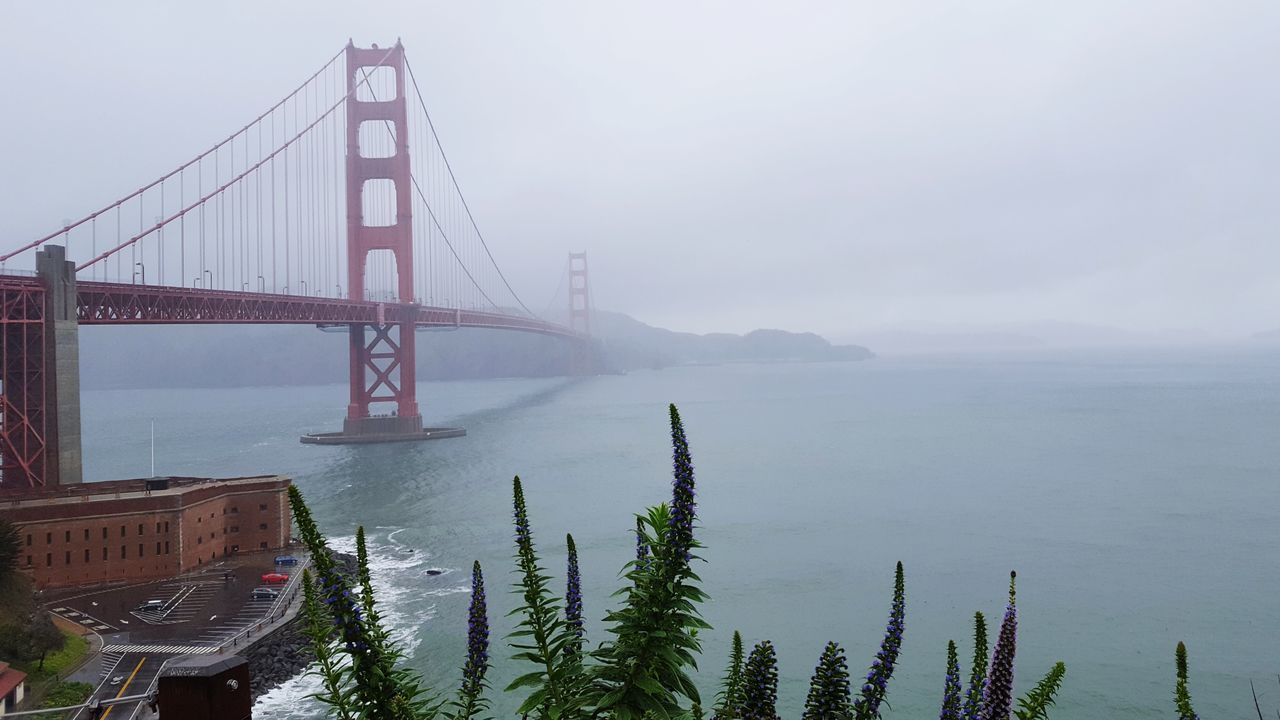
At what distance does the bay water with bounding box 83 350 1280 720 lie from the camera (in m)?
18.7

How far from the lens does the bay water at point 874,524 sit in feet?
61.4

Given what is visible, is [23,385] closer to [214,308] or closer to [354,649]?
[214,308]

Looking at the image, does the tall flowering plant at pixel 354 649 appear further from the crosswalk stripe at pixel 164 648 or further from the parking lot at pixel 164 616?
the crosswalk stripe at pixel 164 648

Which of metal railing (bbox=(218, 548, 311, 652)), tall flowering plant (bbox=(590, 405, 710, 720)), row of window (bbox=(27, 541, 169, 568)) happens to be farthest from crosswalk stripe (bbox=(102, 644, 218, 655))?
tall flowering plant (bbox=(590, 405, 710, 720))

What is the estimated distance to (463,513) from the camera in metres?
33.8

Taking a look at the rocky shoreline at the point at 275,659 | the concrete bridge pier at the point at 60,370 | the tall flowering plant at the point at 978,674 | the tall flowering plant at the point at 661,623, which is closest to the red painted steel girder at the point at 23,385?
the concrete bridge pier at the point at 60,370

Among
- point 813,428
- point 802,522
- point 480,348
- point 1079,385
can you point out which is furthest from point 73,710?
point 480,348

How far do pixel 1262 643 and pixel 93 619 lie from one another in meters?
26.8

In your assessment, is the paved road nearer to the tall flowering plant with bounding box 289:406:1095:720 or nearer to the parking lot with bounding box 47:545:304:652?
the parking lot with bounding box 47:545:304:652

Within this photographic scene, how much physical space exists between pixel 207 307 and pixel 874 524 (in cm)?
2916

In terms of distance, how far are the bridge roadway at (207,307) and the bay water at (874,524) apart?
26.9ft

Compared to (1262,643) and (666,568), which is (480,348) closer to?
(1262,643)

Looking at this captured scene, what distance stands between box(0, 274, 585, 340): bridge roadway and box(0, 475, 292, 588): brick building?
6731 mm

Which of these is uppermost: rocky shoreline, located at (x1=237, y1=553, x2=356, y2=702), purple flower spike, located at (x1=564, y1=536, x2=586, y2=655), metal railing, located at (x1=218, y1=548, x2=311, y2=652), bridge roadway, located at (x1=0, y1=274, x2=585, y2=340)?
bridge roadway, located at (x1=0, y1=274, x2=585, y2=340)
